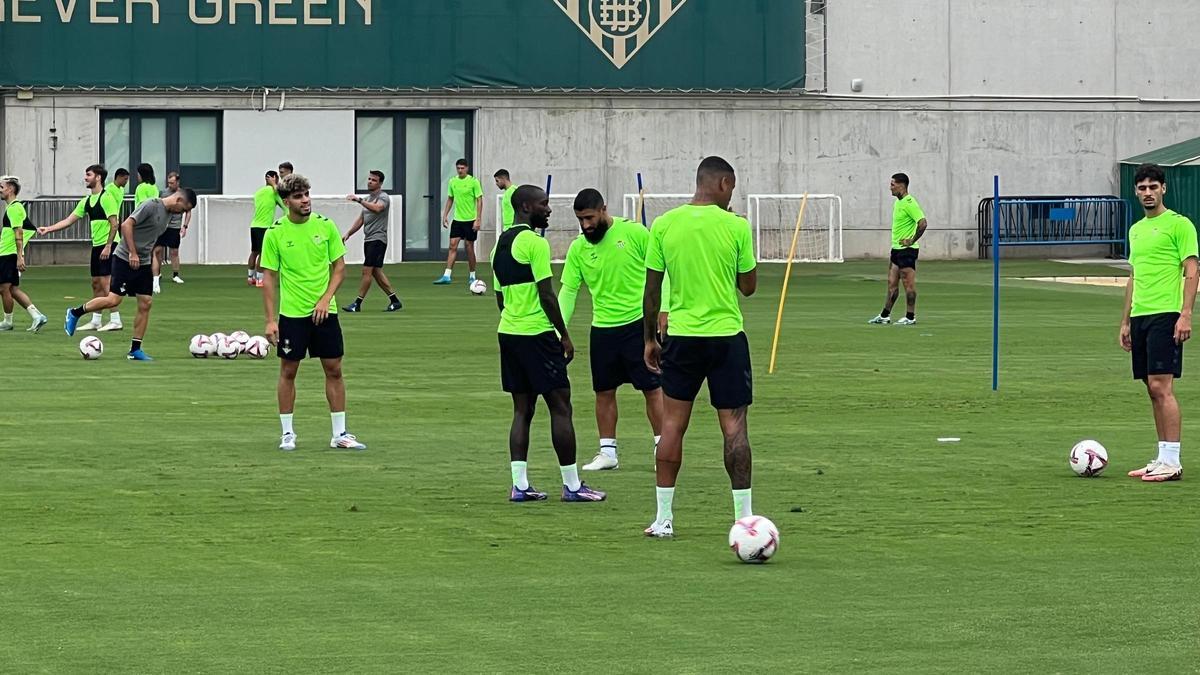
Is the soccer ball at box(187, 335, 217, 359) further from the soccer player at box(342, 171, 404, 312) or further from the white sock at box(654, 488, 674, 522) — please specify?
the white sock at box(654, 488, 674, 522)

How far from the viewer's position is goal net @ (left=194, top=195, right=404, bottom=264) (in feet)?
146

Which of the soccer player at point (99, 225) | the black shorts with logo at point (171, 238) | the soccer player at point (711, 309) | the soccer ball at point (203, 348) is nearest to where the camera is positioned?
the soccer player at point (711, 309)

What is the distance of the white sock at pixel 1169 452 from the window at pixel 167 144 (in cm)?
3420

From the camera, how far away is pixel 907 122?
48.0 meters

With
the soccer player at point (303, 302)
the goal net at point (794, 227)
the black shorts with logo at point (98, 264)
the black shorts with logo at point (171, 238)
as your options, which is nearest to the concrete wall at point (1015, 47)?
the goal net at point (794, 227)

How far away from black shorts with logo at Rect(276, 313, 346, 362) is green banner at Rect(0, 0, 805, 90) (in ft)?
101

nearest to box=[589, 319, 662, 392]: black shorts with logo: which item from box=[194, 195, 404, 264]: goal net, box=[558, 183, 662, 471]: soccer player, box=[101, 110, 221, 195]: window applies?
box=[558, 183, 662, 471]: soccer player

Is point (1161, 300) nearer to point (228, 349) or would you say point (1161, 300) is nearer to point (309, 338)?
point (309, 338)

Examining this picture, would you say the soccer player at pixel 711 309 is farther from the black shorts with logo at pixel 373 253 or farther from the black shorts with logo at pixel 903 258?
the black shorts with logo at pixel 373 253

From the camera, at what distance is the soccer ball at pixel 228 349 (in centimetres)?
2270

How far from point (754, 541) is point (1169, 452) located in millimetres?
4302

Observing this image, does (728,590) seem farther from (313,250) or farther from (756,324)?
(756,324)

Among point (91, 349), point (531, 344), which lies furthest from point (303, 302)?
point (91, 349)

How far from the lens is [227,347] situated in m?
22.7
